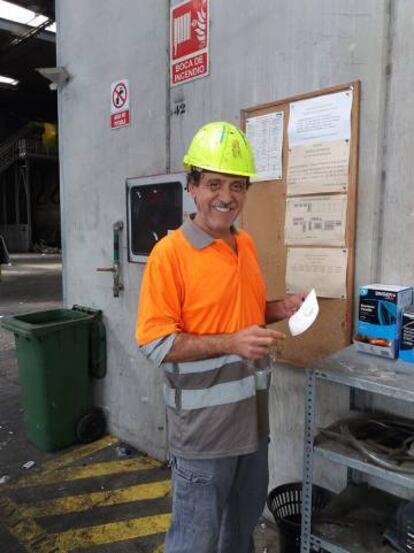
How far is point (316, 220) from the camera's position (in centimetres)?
188

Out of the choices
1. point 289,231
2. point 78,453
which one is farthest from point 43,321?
point 289,231

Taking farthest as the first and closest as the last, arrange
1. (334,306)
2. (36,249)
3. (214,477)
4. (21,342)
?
(36,249)
(21,342)
(334,306)
(214,477)

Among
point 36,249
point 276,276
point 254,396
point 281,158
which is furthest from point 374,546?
point 36,249

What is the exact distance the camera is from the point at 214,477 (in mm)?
1428

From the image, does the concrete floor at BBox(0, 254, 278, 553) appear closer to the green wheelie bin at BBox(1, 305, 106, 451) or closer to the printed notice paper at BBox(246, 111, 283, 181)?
the green wheelie bin at BBox(1, 305, 106, 451)

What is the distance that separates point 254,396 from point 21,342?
201cm

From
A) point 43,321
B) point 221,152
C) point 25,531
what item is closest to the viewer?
point 221,152

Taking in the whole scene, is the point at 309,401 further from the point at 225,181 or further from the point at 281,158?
the point at 281,158

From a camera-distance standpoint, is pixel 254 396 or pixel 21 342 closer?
pixel 254 396

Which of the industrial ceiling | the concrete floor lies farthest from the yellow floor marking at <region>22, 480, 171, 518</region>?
the industrial ceiling

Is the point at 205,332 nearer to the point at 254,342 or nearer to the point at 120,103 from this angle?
the point at 254,342

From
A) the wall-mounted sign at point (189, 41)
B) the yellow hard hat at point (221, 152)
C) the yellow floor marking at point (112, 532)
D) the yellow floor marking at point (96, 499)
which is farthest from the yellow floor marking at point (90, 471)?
the wall-mounted sign at point (189, 41)

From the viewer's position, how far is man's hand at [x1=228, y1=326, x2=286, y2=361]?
1244 millimetres

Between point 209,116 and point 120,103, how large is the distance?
0.80 m
